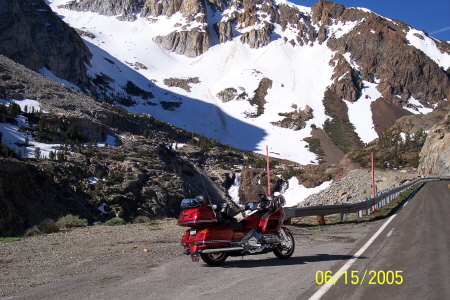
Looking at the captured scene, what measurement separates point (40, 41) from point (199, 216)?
152447 millimetres

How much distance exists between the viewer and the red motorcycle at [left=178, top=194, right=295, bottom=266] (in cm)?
848

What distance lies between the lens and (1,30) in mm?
119500

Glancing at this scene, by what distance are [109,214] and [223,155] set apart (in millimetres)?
76681

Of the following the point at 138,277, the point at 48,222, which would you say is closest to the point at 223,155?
the point at 48,222

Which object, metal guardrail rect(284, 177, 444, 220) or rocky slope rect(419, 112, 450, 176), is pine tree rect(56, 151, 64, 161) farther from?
rocky slope rect(419, 112, 450, 176)

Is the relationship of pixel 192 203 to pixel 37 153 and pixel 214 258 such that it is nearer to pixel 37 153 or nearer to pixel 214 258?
pixel 214 258

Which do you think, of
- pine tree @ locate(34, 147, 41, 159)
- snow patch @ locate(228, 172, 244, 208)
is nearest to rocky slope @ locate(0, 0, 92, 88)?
snow patch @ locate(228, 172, 244, 208)

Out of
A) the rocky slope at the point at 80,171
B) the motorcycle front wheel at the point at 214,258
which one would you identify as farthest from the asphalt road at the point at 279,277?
the rocky slope at the point at 80,171

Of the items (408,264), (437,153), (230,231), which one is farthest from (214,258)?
(437,153)

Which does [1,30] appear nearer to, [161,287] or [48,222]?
[48,222]
